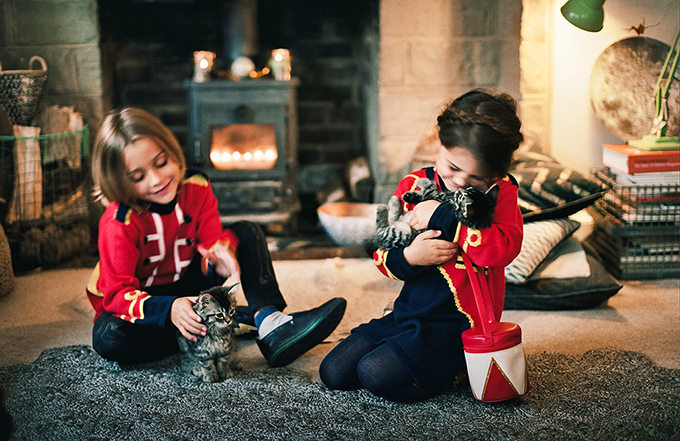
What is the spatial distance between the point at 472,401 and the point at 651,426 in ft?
1.11

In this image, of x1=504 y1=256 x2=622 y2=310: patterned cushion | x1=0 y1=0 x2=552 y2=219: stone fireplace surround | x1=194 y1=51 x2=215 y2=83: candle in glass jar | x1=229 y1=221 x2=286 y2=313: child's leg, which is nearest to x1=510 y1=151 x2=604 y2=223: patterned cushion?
x1=504 y1=256 x2=622 y2=310: patterned cushion

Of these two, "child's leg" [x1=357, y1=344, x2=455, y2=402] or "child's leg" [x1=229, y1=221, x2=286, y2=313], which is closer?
"child's leg" [x1=357, y1=344, x2=455, y2=402]

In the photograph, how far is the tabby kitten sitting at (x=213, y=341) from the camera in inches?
55.6

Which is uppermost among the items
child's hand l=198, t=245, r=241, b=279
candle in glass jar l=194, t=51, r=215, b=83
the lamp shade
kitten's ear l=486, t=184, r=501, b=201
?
the lamp shade

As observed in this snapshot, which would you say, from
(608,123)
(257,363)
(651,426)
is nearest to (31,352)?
(257,363)

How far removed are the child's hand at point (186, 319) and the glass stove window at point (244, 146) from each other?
1.35 m

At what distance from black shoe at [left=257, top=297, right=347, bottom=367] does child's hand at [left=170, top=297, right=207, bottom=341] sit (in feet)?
0.63

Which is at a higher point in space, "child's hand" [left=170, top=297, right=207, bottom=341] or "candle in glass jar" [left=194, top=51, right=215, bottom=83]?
"candle in glass jar" [left=194, top=51, right=215, bottom=83]

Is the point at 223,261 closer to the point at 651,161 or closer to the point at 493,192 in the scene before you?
the point at 493,192

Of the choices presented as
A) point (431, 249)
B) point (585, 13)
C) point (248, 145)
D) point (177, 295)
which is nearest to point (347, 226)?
point (248, 145)

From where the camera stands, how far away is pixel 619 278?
7.10 feet

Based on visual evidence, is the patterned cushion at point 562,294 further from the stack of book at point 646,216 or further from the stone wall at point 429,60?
the stone wall at point 429,60

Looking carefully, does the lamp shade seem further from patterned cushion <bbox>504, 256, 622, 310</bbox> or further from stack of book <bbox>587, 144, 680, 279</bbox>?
patterned cushion <bbox>504, 256, 622, 310</bbox>

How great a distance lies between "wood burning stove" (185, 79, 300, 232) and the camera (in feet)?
8.70
